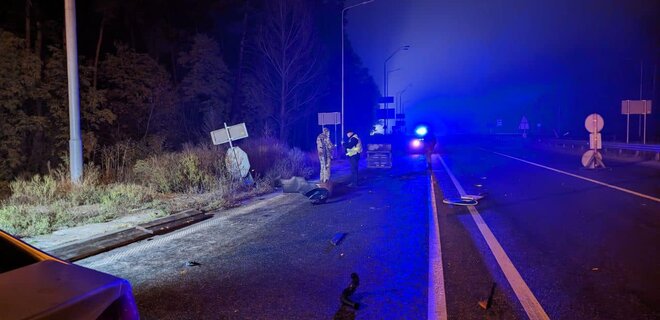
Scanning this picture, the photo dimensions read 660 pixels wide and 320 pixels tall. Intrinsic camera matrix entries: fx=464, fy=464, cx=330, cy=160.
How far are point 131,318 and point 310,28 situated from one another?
29.5 m

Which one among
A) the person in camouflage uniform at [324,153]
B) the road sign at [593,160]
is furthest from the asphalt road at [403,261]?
the road sign at [593,160]

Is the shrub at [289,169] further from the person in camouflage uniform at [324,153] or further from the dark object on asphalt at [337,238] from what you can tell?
the dark object on asphalt at [337,238]

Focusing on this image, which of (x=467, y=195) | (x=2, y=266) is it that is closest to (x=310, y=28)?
(x=467, y=195)

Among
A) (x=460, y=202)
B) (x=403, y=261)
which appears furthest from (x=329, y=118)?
(x=403, y=261)

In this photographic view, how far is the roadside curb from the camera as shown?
257 inches

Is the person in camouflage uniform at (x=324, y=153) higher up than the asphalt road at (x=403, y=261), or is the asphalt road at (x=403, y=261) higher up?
the person in camouflage uniform at (x=324, y=153)

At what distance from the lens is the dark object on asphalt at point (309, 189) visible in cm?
1128

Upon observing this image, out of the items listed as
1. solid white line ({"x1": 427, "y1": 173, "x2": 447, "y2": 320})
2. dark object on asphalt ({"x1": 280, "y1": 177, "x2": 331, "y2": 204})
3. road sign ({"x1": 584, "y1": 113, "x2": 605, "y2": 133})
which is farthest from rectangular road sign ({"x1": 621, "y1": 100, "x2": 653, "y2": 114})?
solid white line ({"x1": 427, "y1": 173, "x2": 447, "y2": 320})

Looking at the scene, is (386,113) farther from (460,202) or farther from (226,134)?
(460,202)

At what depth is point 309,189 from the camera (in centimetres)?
1249

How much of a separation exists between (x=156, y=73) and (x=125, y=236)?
60.0 ft

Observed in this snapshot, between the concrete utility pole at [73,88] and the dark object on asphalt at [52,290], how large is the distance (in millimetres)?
9087

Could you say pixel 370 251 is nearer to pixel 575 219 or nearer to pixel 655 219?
pixel 575 219

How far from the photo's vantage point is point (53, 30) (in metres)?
19.7
